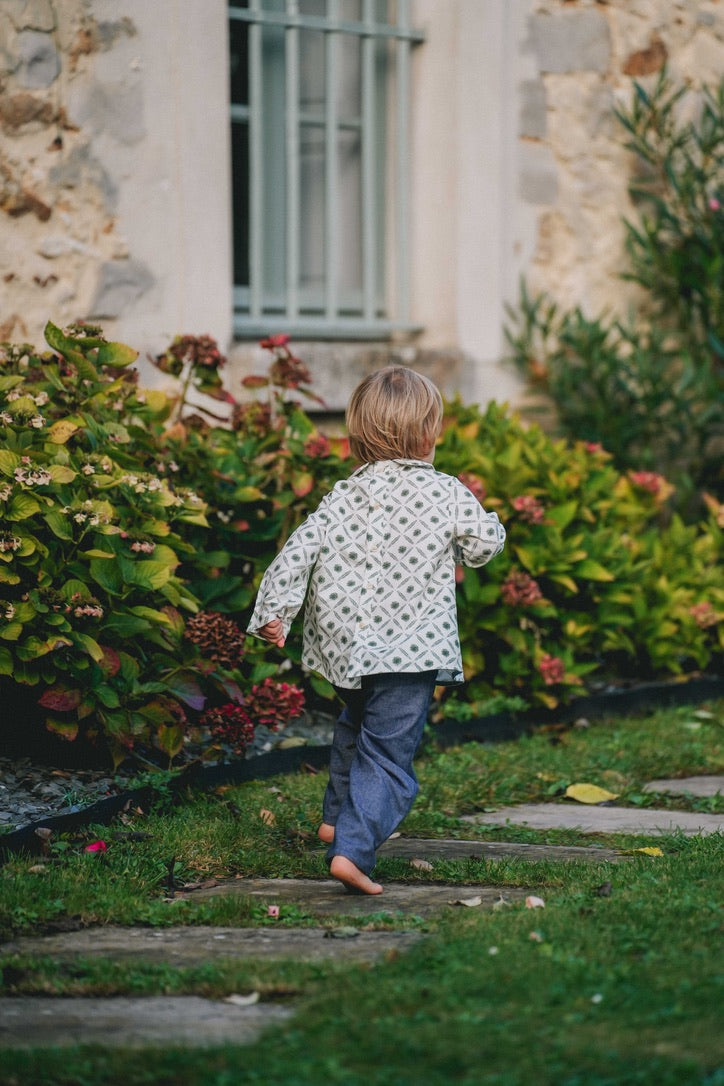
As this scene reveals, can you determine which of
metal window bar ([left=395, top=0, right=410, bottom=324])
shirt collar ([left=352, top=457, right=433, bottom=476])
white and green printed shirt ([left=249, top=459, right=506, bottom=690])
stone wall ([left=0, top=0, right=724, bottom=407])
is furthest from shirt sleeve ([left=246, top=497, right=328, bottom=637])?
metal window bar ([left=395, top=0, right=410, bottom=324])

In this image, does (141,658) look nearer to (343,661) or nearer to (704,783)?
(343,661)

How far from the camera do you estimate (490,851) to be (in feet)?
11.4

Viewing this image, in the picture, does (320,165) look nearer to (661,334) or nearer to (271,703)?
(661,334)

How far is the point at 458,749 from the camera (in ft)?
15.8

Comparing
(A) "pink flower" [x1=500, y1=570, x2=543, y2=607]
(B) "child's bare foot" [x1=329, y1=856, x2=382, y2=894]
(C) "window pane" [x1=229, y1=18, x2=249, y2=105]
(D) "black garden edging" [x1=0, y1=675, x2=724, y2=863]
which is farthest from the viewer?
(C) "window pane" [x1=229, y1=18, x2=249, y2=105]

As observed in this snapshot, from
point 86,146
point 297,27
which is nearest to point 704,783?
point 86,146

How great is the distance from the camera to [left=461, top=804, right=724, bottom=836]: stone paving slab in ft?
12.3

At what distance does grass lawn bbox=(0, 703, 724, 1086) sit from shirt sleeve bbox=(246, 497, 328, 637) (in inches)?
23.4

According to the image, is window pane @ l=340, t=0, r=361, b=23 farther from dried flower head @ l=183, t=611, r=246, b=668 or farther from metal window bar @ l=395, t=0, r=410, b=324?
dried flower head @ l=183, t=611, r=246, b=668

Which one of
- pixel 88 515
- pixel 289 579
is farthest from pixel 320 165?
pixel 289 579

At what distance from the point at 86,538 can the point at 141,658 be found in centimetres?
38

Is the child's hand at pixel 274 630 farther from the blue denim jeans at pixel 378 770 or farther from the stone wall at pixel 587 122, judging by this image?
the stone wall at pixel 587 122

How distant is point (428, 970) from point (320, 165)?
4.45m

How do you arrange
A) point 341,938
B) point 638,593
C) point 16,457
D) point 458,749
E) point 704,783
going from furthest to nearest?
point 638,593
point 458,749
point 704,783
point 16,457
point 341,938
